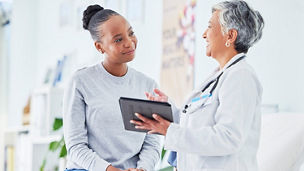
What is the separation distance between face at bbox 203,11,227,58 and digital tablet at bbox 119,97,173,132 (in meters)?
0.27

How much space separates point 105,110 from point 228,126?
664 millimetres

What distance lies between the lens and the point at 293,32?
2.43m

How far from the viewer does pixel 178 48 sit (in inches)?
139

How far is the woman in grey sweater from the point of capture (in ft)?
6.37

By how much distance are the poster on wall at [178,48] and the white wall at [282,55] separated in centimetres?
73

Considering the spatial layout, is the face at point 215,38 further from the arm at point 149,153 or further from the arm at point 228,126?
the arm at point 149,153

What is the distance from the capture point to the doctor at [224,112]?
145 cm

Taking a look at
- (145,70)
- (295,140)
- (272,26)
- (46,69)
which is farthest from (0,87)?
(295,140)

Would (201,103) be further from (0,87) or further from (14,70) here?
(0,87)

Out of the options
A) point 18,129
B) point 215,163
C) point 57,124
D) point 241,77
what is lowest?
point 18,129

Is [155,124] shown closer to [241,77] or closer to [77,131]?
[241,77]

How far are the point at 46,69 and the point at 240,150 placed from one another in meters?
4.40

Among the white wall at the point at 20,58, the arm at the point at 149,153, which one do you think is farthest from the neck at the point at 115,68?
the white wall at the point at 20,58

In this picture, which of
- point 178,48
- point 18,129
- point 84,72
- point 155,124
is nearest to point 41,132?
point 18,129
